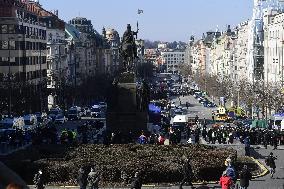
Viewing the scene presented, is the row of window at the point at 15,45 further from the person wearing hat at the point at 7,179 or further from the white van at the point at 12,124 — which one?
the person wearing hat at the point at 7,179

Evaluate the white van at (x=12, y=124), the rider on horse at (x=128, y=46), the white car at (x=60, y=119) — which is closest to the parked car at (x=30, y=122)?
the white van at (x=12, y=124)

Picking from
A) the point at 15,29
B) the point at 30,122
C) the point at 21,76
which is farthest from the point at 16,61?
the point at 30,122

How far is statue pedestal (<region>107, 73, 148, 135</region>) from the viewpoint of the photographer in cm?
3972

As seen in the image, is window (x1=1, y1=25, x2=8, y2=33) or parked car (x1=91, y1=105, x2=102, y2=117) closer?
parked car (x1=91, y1=105, x2=102, y2=117)

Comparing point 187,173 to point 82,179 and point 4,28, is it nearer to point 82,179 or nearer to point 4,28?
point 82,179

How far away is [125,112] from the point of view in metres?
39.8

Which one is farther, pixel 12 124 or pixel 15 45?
pixel 15 45

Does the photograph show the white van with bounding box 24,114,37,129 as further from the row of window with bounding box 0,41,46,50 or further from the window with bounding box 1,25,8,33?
the window with bounding box 1,25,8,33

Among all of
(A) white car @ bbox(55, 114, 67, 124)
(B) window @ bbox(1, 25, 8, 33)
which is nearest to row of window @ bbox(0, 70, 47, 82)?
(B) window @ bbox(1, 25, 8, 33)

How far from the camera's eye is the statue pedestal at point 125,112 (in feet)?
130

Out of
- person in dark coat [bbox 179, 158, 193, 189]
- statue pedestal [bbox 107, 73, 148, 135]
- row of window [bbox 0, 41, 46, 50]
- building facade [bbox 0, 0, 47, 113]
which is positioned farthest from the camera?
row of window [bbox 0, 41, 46, 50]

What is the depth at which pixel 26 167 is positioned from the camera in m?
24.8

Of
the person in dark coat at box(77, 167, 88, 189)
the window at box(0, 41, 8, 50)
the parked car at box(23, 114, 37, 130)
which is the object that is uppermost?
the window at box(0, 41, 8, 50)

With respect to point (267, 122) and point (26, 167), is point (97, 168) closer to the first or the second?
point (26, 167)
